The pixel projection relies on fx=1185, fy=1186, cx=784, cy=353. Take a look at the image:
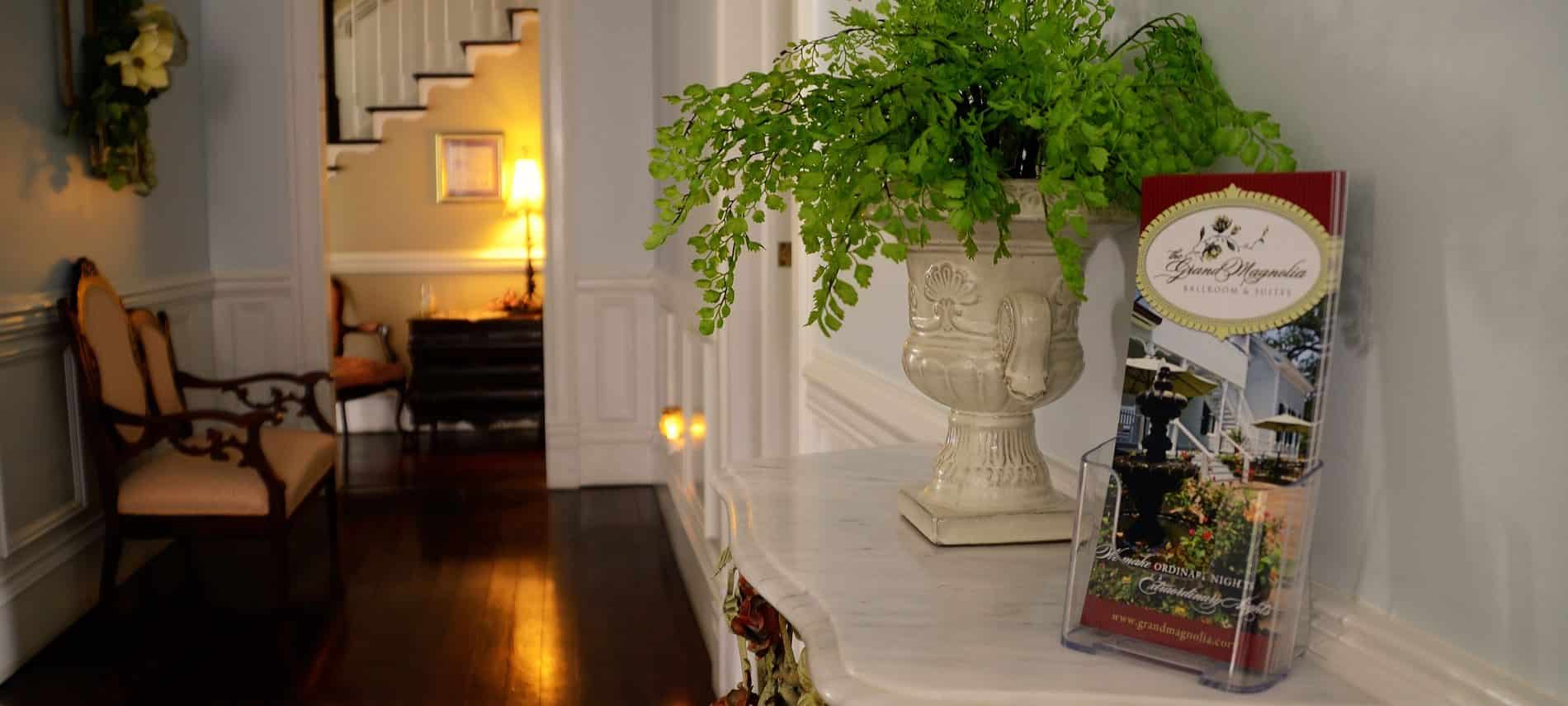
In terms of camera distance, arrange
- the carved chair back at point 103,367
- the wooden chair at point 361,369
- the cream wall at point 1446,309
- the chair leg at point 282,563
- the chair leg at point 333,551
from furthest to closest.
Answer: the wooden chair at point 361,369 < the chair leg at point 333,551 < the chair leg at point 282,563 < the carved chair back at point 103,367 < the cream wall at point 1446,309

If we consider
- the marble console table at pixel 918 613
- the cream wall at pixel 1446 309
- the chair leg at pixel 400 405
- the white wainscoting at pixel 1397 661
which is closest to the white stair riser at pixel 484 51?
the chair leg at pixel 400 405

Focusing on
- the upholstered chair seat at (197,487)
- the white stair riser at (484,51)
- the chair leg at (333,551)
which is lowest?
the chair leg at (333,551)

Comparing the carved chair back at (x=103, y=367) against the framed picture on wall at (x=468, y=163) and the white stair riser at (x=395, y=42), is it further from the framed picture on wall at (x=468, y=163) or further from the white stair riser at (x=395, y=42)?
the white stair riser at (x=395, y=42)

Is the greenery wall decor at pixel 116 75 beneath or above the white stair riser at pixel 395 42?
beneath

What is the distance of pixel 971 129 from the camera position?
858 millimetres

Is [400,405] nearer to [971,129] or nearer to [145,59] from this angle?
[145,59]

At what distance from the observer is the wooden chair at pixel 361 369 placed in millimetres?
6262

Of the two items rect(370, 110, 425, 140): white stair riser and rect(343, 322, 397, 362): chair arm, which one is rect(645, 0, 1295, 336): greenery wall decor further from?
rect(370, 110, 425, 140): white stair riser

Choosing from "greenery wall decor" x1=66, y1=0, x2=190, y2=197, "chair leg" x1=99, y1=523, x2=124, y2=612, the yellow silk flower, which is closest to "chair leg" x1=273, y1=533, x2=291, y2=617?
"chair leg" x1=99, y1=523, x2=124, y2=612

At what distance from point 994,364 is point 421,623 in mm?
A: 3138

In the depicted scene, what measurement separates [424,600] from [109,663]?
36.4 inches

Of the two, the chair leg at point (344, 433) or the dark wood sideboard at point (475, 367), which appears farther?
the dark wood sideboard at point (475, 367)

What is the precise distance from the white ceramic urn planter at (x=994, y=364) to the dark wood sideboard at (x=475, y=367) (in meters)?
5.45

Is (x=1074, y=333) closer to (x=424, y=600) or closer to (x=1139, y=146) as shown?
(x=1139, y=146)
